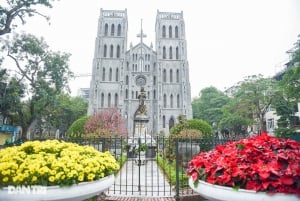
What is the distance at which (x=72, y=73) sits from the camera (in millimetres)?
23250

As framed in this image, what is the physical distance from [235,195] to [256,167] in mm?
362

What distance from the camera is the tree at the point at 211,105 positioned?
42875 mm

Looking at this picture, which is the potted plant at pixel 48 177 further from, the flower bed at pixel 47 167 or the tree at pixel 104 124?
the tree at pixel 104 124

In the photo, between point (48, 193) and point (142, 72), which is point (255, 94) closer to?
point (142, 72)

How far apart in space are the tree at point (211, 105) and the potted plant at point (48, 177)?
41162mm

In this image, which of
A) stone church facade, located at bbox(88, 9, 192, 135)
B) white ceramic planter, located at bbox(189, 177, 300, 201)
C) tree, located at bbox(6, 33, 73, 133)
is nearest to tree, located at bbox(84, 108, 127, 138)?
tree, located at bbox(6, 33, 73, 133)

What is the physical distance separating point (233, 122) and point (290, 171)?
31.8m

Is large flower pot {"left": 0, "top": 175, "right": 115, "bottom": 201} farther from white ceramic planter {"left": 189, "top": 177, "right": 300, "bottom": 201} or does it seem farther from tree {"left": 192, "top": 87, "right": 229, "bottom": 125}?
tree {"left": 192, "top": 87, "right": 229, "bottom": 125}

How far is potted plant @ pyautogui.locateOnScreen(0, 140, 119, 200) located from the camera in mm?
2422

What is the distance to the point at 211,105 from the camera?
4509cm

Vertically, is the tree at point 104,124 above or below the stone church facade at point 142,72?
below

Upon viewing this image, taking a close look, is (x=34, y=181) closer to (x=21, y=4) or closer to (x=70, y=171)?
(x=70, y=171)

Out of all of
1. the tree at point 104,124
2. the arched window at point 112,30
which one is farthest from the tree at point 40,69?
the arched window at point 112,30

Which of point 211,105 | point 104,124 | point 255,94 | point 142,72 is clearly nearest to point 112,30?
point 142,72
